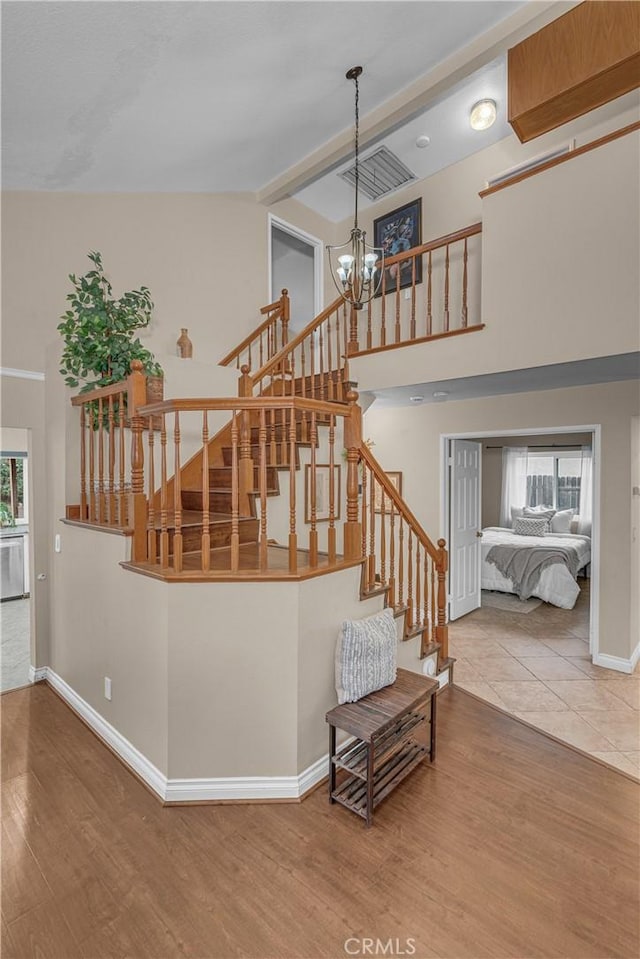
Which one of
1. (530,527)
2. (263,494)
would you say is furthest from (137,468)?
(530,527)

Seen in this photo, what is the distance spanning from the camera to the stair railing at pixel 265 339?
16.3ft

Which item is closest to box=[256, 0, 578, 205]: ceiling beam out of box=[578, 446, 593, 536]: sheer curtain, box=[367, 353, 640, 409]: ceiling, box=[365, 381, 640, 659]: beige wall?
box=[367, 353, 640, 409]: ceiling

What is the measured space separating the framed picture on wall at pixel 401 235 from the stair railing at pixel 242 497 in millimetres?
1924

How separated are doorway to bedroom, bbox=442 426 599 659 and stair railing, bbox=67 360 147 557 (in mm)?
3539

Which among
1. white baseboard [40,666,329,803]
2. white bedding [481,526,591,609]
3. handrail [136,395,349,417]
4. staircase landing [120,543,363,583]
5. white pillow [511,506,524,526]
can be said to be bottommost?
white baseboard [40,666,329,803]

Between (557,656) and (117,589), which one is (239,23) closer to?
(117,589)

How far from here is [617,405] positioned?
4125 millimetres

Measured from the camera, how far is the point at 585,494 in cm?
838

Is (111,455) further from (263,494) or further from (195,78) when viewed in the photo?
(195,78)

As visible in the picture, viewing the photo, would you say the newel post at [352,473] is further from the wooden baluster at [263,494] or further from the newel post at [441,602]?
the newel post at [441,602]

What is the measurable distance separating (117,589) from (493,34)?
437 cm

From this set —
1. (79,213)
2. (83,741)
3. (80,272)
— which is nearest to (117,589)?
(83,741)

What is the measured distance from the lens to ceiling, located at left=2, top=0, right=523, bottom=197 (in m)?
2.45

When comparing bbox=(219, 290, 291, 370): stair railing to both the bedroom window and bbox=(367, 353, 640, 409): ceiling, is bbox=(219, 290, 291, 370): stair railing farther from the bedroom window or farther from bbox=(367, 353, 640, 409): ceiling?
the bedroom window
